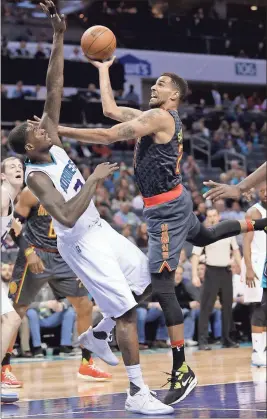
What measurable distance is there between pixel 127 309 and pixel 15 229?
2.17 metres

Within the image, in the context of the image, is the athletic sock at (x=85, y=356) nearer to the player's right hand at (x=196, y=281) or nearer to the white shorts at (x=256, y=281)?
the white shorts at (x=256, y=281)

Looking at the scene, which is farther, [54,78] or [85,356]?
[85,356]

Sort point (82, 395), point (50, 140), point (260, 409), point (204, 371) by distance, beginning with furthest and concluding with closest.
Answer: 1. point (204, 371)
2. point (82, 395)
3. point (50, 140)
4. point (260, 409)

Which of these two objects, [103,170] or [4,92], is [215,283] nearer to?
[103,170]

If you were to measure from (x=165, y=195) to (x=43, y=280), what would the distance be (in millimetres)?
2380

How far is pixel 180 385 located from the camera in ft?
20.0

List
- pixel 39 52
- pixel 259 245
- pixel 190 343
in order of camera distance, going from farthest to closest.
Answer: pixel 39 52 → pixel 190 343 → pixel 259 245

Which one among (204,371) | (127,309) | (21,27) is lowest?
(204,371)

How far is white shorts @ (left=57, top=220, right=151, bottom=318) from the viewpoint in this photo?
5973 mm

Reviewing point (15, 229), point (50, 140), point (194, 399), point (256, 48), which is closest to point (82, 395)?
point (194, 399)

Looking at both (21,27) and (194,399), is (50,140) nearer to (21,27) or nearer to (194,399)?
(194,399)

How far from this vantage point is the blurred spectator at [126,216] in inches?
586

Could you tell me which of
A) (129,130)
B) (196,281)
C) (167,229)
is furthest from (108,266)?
(196,281)

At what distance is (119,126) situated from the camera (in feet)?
19.7
